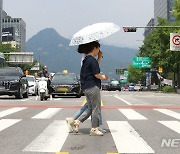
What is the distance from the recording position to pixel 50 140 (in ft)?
22.6

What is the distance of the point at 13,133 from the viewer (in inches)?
305

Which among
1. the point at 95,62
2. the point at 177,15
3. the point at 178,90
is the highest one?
the point at 177,15

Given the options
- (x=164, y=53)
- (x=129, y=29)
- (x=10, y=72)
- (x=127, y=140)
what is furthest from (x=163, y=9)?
(x=127, y=140)

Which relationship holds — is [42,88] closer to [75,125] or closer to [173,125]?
[173,125]

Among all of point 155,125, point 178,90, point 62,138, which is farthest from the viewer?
point 178,90

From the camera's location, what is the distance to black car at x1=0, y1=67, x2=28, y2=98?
2069cm

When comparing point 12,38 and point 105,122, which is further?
point 12,38

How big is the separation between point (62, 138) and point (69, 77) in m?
17.5

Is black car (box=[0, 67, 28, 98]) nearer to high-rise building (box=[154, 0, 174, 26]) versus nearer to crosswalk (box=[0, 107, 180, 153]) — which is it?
crosswalk (box=[0, 107, 180, 153])

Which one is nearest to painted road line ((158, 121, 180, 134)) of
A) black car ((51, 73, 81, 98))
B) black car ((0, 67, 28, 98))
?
black car ((0, 67, 28, 98))

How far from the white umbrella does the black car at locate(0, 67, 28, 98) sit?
45.1 feet

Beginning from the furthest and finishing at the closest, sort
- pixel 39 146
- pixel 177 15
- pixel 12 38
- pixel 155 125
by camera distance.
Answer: pixel 12 38 < pixel 177 15 < pixel 155 125 < pixel 39 146

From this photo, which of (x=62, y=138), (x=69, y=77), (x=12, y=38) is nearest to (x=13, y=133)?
(x=62, y=138)

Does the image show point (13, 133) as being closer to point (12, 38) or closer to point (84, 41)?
point (84, 41)
